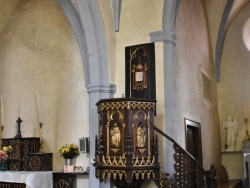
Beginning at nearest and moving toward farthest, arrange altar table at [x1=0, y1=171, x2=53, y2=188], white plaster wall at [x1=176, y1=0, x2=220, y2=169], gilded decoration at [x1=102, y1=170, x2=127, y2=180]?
gilded decoration at [x1=102, y1=170, x2=127, y2=180] < altar table at [x1=0, y1=171, x2=53, y2=188] < white plaster wall at [x1=176, y1=0, x2=220, y2=169]

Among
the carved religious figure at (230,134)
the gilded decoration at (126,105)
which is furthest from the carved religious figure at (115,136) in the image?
the carved religious figure at (230,134)

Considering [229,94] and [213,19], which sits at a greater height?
[213,19]

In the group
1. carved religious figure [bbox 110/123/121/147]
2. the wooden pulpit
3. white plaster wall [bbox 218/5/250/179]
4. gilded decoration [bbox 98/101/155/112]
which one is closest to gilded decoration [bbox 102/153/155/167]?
the wooden pulpit

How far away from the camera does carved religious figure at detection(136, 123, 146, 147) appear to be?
5.82m

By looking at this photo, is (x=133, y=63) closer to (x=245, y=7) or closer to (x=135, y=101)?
(x=135, y=101)

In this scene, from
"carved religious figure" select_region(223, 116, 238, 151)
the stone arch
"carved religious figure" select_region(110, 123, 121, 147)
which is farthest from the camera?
"carved religious figure" select_region(223, 116, 238, 151)

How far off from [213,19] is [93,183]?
21.6ft

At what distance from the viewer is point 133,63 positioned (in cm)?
727

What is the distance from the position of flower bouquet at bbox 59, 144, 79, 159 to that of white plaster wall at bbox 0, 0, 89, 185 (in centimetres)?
16

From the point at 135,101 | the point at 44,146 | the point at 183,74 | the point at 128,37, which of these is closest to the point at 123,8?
the point at 128,37

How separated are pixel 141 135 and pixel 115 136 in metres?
0.41

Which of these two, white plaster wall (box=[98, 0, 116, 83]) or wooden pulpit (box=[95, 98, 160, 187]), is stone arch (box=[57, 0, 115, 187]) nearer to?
white plaster wall (box=[98, 0, 116, 83])

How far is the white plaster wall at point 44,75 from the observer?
807 cm

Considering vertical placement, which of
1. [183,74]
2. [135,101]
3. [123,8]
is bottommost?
[135,101]
